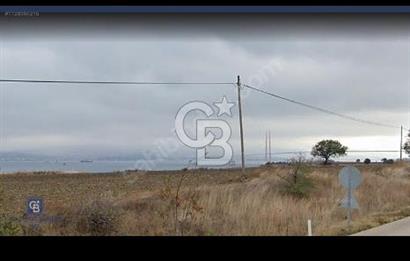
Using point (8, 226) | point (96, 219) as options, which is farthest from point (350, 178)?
point (8, 226)

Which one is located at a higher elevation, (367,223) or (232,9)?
(232,9)

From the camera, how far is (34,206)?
7.63 feet

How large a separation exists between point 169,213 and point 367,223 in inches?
146

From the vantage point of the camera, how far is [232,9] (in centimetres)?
199

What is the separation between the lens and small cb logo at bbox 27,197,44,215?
2324mm

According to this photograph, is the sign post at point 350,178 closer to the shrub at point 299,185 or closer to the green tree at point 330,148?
the green tree at point 330,148

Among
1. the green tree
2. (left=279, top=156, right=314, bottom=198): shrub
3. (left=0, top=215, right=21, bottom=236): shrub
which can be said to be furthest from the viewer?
(left=279, top=156, right=314, bottom=198): shrub

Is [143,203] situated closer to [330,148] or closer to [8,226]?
[8,226]

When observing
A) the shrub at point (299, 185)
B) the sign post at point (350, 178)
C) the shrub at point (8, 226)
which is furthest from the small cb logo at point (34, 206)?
the shrub at point (299, 185)

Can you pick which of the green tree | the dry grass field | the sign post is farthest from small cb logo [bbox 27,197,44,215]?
the sign post

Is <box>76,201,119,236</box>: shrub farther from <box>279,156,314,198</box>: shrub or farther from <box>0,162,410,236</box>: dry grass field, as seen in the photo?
<box>279,156,314,198</box>: shrub
